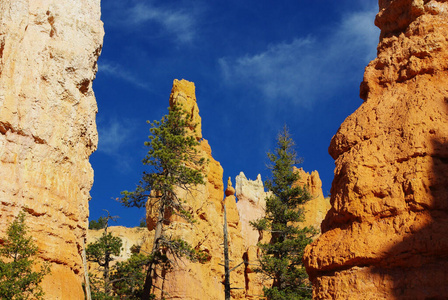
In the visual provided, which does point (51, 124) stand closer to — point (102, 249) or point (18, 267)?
point (18, 267)

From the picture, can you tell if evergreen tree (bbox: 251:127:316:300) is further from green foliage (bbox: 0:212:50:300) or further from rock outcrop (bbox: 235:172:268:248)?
rock outcrop (bbox: 235:172:268:248)

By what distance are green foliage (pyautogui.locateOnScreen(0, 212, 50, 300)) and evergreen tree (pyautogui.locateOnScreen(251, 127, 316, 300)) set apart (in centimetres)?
1476

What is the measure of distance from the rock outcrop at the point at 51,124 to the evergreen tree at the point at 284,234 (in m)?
12.1

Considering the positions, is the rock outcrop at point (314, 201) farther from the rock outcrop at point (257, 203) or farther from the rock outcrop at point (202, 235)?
the rock outcrop at point (202, 235)

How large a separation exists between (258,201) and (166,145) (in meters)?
53.6

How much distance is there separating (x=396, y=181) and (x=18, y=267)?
1191 cm

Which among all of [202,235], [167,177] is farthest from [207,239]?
[167,177]

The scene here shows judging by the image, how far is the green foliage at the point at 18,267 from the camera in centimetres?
1447

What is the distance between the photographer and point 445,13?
11781mm

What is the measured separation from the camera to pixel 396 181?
32.3 feet

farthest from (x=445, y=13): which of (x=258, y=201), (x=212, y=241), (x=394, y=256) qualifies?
(x=258, y=201)

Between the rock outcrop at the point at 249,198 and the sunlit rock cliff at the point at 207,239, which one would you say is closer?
the sunlit rock cliff at the point at 207,239

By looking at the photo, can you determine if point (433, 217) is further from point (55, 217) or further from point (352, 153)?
point (55, 217)

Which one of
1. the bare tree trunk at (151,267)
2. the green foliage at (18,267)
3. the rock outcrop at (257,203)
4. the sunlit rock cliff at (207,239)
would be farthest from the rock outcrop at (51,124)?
the rock outcrop at (257,203)
